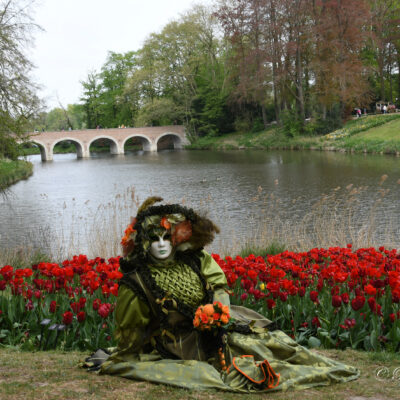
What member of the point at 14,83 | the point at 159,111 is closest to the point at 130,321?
the point at 14,83

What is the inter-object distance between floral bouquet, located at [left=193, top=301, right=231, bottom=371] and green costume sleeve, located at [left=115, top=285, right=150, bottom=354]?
15.9 inches

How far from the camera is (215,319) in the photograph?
2.74m

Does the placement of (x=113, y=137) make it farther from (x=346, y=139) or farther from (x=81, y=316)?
(x=81, y=316)

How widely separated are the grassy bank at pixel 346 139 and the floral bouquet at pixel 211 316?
2300 cm

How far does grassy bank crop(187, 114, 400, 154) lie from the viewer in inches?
1011

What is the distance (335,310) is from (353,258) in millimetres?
1148

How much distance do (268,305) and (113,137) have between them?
45.4 metres

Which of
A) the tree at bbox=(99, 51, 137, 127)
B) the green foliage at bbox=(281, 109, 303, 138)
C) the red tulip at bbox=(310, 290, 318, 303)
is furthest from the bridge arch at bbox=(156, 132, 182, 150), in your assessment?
the red tulip at bbox=(310, 290, 318, 303)

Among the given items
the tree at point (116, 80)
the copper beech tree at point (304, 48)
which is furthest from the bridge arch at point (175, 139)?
the copper beech tree at point (304, 48)

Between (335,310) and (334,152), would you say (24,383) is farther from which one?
(334,152)

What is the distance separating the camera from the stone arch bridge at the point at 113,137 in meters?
42.8

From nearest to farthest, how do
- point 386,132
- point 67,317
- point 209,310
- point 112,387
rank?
point 112,387, point 209,310, point 67,317, point 386,132

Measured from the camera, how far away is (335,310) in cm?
354

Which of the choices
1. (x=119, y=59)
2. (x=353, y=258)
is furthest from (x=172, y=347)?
(x=119, y=59)
